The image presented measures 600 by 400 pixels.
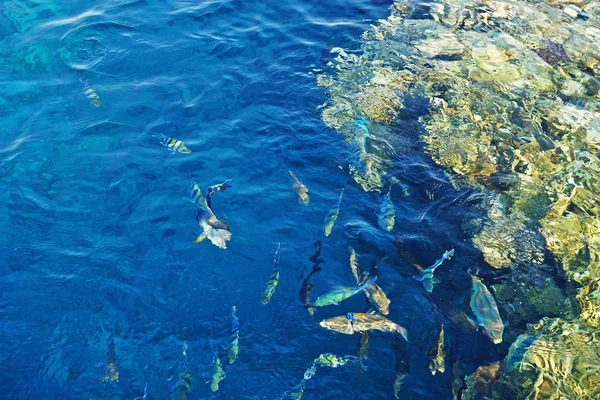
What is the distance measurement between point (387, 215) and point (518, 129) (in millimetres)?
3360

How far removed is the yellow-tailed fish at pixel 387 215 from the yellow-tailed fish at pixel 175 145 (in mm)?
3583

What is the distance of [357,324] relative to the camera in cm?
568

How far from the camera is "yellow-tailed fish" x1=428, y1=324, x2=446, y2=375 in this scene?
5.44 meters

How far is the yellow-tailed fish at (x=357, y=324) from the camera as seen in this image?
18.6 ft

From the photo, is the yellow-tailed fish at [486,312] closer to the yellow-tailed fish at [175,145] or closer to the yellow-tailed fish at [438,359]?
the yellow-tailed fish at [438,359]

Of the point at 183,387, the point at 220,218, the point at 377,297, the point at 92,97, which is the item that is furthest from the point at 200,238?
the point at 92,97

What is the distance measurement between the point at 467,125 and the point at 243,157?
13.8ft

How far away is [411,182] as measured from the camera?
296 inches

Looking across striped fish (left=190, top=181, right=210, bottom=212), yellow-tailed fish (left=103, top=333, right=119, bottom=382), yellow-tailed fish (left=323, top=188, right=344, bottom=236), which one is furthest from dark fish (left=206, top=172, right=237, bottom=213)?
yellow-tailed fish (left=103, top=333, right=119, bottom=382)

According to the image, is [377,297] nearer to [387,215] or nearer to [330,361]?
[330,361]

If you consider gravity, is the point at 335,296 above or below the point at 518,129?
below

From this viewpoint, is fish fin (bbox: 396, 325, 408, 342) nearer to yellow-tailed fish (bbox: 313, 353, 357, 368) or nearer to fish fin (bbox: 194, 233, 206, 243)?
yellow-tailed fish (bbox: 313, 353, 357, 368)

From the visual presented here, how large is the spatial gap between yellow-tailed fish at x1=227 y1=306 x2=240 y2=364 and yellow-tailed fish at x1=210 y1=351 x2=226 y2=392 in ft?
0.49

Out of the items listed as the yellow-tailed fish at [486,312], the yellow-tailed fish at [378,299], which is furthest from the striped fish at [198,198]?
the yellow-tailed fish at [486,312]
